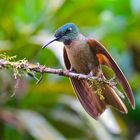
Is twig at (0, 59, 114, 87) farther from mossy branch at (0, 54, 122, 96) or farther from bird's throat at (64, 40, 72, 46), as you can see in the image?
bird's throat at (64, 40, 72, 46)

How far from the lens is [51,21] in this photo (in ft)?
16.8

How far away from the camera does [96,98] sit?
1.79 meters

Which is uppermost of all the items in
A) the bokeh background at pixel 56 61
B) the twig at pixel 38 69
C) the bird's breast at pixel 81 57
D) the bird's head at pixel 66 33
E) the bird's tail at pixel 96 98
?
the bokeh background at pixel 56 61

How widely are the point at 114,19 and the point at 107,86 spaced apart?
4.06 metres

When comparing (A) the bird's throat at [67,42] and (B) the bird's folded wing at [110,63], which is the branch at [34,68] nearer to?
(B) the bird's folded wing at [110,63]

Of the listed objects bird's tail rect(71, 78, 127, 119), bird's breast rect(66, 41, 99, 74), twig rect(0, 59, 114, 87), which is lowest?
bird's tail rect(71, 78, 127, 119)

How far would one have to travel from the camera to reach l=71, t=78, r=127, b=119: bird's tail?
1730 mm

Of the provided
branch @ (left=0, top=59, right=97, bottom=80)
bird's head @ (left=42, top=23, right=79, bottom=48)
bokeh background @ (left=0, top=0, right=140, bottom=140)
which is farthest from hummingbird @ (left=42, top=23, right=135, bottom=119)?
bokeh background @ (left=0, top=0, right=140, bottom=140)

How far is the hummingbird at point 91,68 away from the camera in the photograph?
168cm

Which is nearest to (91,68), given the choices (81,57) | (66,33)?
(81,57)

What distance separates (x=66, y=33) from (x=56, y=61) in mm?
2852

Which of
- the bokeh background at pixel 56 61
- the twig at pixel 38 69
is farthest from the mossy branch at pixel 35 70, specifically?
the bokeh background at pixel 56 61

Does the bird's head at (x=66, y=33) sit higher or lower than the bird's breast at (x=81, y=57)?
higher

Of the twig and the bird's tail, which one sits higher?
the twig
